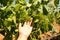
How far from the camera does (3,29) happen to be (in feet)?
8.03

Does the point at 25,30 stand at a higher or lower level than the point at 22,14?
lower

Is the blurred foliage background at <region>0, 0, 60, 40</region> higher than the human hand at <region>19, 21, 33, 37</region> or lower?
higher

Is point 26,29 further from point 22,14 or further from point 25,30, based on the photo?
point 22,14

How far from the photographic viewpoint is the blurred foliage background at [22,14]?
7.43 ft

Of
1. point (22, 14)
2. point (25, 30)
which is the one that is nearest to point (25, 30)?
point (25, 30)

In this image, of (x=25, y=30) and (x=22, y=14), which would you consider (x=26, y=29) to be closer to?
(x=25, y=30)

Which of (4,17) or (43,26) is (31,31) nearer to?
(43,26)

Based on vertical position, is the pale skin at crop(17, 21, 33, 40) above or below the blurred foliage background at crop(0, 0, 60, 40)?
below

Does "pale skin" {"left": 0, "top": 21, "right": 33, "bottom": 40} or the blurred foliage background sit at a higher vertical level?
the blurred foliage background

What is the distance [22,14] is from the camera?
226 centimetres

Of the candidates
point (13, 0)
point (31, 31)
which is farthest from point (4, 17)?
point (31, 31)

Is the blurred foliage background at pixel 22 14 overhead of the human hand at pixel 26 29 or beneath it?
overhead

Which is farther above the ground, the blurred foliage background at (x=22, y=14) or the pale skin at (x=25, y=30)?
the blurred foliage background at (x=22, y=14)

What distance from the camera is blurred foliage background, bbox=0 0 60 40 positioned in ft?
7.43
